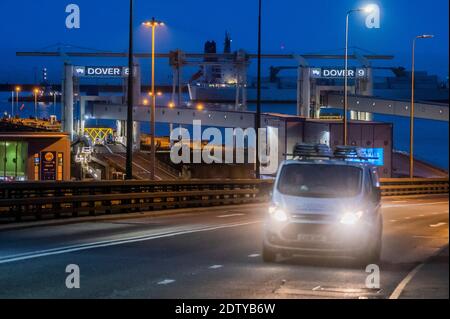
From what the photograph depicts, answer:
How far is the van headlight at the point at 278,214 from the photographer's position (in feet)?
46.3

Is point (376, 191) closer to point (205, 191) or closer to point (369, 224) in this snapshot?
point (369, 224)

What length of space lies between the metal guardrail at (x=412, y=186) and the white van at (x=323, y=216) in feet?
104

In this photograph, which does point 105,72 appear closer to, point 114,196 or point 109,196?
point 114,196

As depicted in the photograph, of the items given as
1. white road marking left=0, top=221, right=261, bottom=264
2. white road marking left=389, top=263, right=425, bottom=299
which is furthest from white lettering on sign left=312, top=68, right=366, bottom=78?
white road marking left=389, top=263, right=425, bottom=299

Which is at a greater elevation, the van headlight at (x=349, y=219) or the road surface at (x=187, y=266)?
the van headlight at (x=349, y=219)

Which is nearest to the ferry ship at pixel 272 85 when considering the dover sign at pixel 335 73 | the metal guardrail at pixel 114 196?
the dover sign at pixel 335 73

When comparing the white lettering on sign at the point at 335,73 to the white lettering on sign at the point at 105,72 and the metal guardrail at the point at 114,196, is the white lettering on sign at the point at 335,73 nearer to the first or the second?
the white lettering on sign at the point at 105,72

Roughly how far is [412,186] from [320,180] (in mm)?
36821

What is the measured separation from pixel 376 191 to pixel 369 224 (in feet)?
3.28

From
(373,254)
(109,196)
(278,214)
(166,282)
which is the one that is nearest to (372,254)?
(373,254)

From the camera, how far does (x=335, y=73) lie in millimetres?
73062

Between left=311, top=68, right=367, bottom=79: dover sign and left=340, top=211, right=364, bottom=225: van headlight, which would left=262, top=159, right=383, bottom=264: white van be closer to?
left=340, top=211, right=364, bottom=225: van headlight
